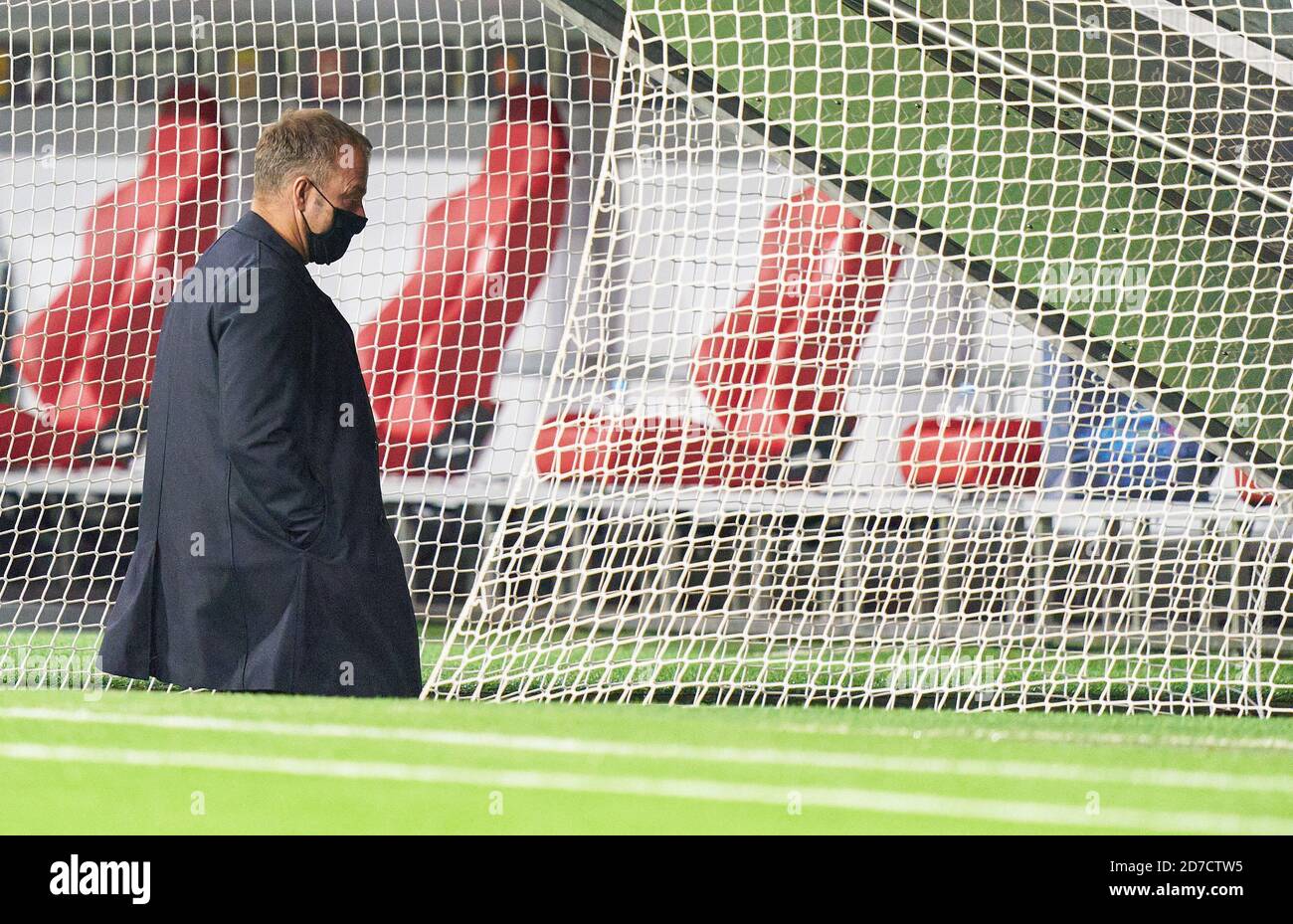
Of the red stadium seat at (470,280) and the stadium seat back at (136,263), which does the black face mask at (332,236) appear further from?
the stadium seat back at (136,263)

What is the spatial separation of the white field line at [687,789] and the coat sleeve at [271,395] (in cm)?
55

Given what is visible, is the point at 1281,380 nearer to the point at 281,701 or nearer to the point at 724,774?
the point at 724,774

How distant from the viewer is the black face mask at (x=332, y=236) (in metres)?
3.60

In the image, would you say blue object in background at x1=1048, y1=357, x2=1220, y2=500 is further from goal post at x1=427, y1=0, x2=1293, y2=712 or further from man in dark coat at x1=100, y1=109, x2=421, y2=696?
man in dark coat at x1=100, y1=109, x2=421, y2=696

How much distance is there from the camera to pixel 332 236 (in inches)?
143

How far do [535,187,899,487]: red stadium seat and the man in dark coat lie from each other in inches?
53.9

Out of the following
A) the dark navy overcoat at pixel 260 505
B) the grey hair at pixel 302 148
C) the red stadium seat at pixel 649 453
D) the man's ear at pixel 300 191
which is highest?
the grey hair at pixel 302 148

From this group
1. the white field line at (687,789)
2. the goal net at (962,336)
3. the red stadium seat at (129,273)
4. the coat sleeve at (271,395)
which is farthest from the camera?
Result: the red stadium seat at (129,273)

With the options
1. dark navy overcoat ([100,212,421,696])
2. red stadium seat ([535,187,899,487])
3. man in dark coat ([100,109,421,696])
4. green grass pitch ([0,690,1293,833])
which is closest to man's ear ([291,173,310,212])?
man in dark coat ([100,109,421,696])

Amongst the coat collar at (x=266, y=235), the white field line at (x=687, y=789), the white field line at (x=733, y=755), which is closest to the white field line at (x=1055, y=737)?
the white field line at (x=733, y=755)

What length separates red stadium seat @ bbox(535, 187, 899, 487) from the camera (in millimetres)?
5098

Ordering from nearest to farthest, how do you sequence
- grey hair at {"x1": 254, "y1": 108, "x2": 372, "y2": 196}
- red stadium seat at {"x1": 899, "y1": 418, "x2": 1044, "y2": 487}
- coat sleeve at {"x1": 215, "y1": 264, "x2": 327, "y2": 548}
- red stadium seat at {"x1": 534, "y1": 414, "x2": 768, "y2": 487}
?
coat sleeve at {"x1": 215, "y1": 264, "x2": 327, "y2": 548}
grey hair at {"x1": 254, "y1": 108, "x2": 372, "y2": 196}
red stadium seat at {"x1": 534, "y1": 414, "x2": 768, "y2": 487}
red stadium seat at {"x1": 899, "y1": 418, "x2": 1044, "y2": 487}

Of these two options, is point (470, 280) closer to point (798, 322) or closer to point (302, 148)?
point (798, 322)

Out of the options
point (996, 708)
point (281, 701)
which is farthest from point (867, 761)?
point (281, 701)
